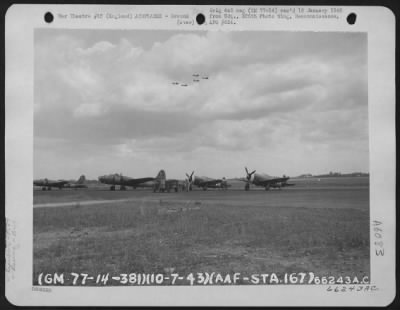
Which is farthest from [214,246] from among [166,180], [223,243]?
[166,180]

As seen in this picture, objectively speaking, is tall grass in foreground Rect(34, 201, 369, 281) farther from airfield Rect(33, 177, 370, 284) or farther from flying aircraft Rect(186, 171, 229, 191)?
flying aircraft Rect(186, 171, 229, 191)

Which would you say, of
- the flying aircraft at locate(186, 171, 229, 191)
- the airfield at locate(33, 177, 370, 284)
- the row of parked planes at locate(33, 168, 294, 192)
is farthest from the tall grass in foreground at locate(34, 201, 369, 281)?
the flying aircraft at locate(186, 171, 229, 191)

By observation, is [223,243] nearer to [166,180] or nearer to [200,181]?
[200,181]

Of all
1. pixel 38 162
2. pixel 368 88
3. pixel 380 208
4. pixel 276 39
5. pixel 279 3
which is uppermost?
pixel 279 3

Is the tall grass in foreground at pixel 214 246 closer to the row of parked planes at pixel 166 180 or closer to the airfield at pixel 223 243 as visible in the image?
the airfield at pixel 223 243

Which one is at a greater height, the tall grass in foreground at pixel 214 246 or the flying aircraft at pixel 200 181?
the flying aircraft at pixel 200 181

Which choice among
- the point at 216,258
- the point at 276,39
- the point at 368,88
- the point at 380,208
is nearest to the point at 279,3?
the point at 276,39

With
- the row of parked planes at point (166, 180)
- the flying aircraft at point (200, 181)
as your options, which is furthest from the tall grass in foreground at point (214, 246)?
the flying aircraft at point (200, 181)

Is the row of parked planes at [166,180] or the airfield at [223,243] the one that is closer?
the airfield at [223,243]

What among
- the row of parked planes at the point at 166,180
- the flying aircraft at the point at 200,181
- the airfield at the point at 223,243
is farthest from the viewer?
the flying aircraft at the point at 200,181

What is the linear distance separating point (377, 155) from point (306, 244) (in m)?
1.27

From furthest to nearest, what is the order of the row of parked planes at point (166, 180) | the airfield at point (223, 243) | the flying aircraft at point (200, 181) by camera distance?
1. the flying aircraft at point (200, 181)
2. the row of parked planes at point (166, 180)
3. the airfield at point (223, 243)

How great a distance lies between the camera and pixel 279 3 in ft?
10.5

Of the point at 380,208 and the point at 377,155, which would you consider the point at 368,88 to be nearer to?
the point at 377,155
